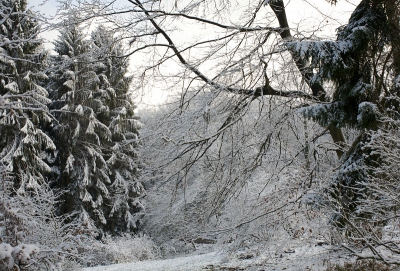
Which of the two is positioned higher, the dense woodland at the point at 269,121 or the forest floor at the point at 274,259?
the dense woodland at the point at 269,121

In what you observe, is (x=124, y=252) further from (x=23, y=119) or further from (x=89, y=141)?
(x=23, y=119)

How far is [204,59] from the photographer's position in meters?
5.21

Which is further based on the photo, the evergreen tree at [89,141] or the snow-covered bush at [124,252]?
the evergreen tree at [89,141]

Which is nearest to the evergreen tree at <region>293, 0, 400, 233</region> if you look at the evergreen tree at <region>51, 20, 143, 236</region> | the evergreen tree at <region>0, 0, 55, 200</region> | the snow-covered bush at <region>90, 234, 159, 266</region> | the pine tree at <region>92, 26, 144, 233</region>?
the snow-covered bush at <region>90, 234, 159, 266</region>

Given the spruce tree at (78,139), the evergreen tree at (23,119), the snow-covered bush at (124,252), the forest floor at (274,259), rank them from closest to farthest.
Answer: the forest floor at (274,259), the evergreen tree at (23,119), the snow-covered bush at (124,252), the spruce tree at (78,139)

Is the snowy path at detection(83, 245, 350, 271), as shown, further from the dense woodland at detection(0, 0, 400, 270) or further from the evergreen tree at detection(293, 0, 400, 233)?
the evergreen tree at detection(293, 0, 400, 233)

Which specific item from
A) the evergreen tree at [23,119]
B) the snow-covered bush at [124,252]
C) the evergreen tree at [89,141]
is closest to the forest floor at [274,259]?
the snow-covered bush at [124,252]

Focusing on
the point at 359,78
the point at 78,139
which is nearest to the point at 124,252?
the point at 78,139

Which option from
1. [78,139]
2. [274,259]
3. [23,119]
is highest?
[23,119]

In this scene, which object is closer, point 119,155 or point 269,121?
point 269,121

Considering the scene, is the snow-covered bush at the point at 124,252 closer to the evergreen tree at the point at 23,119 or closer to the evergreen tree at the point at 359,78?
the evergreen tree at the point at 23,119

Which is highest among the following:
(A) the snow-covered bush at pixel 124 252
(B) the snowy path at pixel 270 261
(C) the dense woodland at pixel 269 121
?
(C) the dense woodland at pixel 269 121

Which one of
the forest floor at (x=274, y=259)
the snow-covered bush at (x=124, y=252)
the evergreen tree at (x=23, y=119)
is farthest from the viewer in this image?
the snow-covered bush at (x=124, y=252)

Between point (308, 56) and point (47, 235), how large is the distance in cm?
542
